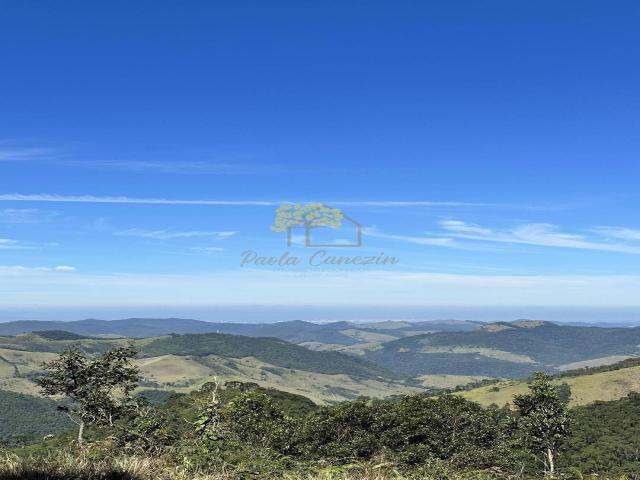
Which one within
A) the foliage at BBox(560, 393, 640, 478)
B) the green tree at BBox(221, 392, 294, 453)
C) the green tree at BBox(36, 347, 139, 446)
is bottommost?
the foliage at BBox(560, 393, 640, 478)

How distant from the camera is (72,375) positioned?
161ft

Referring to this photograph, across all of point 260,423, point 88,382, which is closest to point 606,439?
point 260,423

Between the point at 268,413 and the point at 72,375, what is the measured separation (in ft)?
112

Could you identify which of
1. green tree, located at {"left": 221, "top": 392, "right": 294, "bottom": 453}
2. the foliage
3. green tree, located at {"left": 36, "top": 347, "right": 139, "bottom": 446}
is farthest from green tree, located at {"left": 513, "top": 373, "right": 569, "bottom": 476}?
green tree, located at {"left": 36, "top": 347, "right": 139, "bottom": 446}

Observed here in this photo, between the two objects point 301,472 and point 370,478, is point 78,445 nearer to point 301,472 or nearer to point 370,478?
point 301,472

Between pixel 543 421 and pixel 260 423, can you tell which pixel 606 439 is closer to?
pixel 543 421

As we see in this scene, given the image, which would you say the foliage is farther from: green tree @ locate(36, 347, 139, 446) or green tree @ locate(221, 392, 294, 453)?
green tree @ locate(36, 347, 139, 446)

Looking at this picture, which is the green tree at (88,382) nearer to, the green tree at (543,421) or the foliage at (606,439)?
Result: the green tree at (543,421)

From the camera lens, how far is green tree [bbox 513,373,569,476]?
216 ft

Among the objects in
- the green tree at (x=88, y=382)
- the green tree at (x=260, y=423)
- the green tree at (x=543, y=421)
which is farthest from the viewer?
the green tree at (x=543, y=421)

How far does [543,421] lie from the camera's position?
66625 millimetres

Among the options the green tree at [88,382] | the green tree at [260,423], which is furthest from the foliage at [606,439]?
the green tree at [88,382]

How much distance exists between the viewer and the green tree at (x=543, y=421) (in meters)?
65.9

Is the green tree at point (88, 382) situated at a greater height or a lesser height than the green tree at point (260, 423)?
greater
